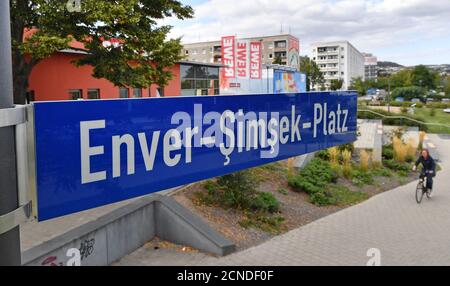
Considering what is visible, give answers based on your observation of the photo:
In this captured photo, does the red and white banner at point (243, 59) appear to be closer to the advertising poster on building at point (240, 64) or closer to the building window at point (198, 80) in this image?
the advertising poster on building at point (240, 64)

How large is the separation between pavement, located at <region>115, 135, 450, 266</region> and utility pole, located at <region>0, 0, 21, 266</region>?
21.8 ft

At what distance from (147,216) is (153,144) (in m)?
7.42

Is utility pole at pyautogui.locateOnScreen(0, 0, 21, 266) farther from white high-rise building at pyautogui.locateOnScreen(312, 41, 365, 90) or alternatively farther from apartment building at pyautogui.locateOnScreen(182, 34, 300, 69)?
white high-rise building at pyautogui.locateOnScreen(312, 41, 365, 90)

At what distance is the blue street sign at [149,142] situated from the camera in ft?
4.65

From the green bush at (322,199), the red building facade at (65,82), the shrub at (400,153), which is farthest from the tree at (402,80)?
the green bush at (322,199)

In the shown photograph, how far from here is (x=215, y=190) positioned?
11062mm

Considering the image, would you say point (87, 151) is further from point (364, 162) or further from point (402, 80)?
point (402, 80)

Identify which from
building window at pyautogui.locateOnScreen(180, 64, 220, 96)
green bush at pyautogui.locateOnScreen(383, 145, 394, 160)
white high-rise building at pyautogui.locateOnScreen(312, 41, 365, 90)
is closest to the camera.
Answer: green bush at pyautogui.locateOnScreen(383, 145, 394, 160)

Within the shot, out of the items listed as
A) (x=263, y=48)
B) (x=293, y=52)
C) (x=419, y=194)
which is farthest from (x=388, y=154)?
(x=263, y=48)

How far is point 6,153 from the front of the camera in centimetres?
132

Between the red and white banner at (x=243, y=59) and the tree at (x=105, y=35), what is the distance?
19.4 m

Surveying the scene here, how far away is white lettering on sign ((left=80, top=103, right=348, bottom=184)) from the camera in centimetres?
155

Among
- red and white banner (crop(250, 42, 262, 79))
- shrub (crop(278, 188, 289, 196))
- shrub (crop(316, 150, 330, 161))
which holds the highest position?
red and white banner (crop(250, 42, 262, 79))

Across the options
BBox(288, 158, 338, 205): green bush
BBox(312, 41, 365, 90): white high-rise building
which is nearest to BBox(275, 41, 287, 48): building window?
BBox(312, 41, 365, 90): white high-rise building
